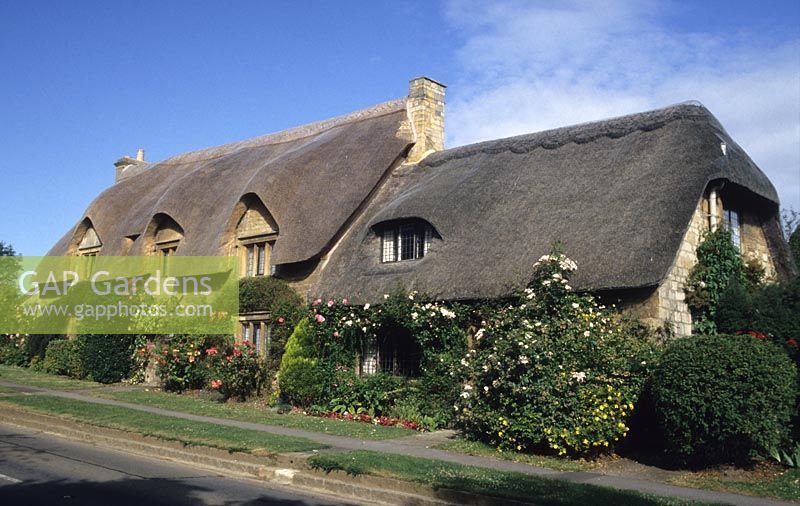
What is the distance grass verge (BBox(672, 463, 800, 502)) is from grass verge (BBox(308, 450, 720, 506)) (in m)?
1.43

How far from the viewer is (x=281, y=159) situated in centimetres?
2228

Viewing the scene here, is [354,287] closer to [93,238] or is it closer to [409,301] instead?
[409,301]

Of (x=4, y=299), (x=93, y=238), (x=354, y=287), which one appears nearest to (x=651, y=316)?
(x=354, y=287)

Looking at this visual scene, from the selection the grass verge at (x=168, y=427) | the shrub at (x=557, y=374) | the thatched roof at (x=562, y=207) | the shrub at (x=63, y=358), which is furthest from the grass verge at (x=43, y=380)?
the shrub at (x=557, y=374)

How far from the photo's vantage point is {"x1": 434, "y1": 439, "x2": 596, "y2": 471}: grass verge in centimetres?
1116

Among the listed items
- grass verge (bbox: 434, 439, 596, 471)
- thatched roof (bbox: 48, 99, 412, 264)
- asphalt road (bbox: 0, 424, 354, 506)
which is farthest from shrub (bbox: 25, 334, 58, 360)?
grass verge (bbox: 434, 439, 596, 471)

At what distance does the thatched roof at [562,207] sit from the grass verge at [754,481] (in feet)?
11.1

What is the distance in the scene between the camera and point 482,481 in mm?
9188

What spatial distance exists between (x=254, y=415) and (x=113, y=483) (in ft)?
22.5

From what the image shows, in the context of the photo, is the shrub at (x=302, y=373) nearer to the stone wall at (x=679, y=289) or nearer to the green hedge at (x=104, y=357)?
the stone wall at (x=679, y=289)

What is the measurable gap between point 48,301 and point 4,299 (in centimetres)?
572

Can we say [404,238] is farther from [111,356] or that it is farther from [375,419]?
[111,356]

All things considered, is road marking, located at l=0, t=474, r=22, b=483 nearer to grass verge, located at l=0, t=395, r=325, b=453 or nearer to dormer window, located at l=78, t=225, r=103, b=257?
grass verge, located at l=0, t=395, r=325, b=453

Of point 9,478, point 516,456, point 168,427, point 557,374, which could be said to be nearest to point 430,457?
point 516,456
